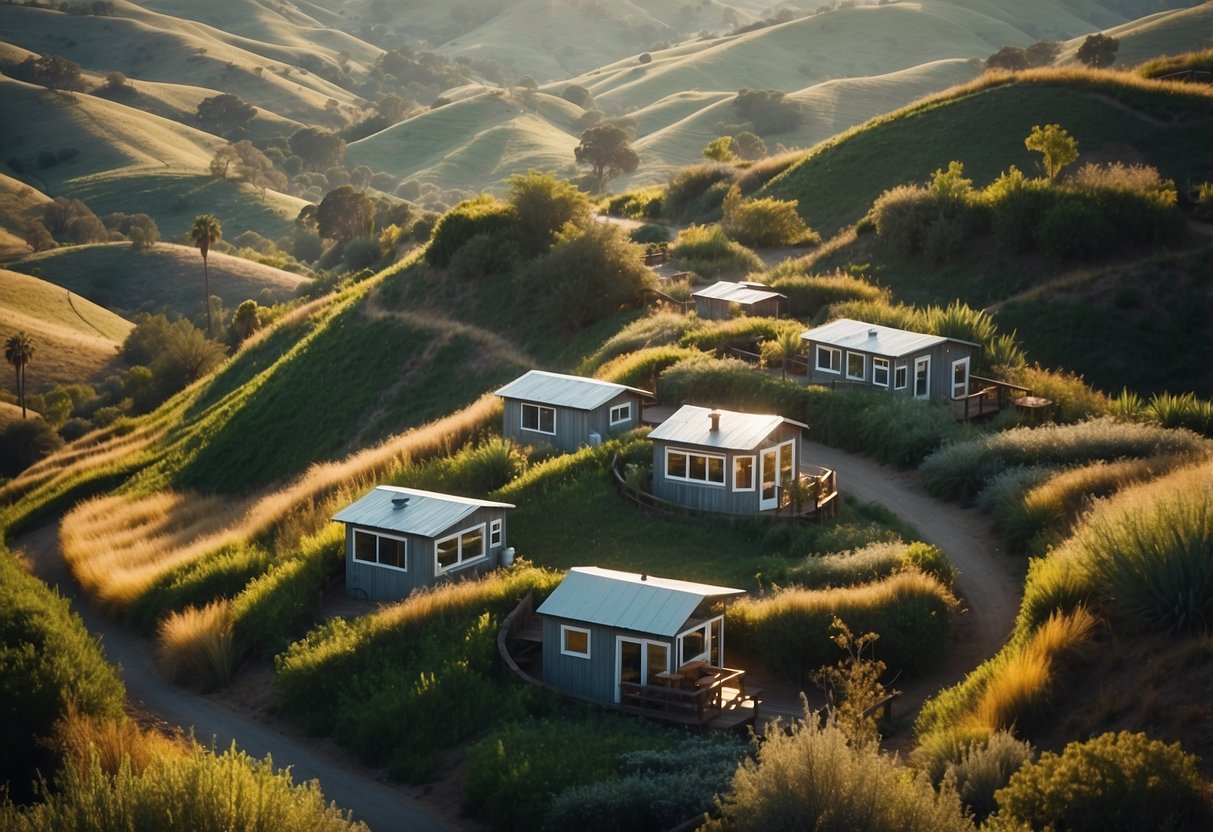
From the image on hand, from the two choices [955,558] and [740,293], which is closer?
[955,558]

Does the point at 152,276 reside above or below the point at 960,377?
below

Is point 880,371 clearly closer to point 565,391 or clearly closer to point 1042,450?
point 1042,450

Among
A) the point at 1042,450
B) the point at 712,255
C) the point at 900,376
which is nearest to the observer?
the point at 1042,450

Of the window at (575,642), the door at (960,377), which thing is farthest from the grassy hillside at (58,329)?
the window at (575,642)

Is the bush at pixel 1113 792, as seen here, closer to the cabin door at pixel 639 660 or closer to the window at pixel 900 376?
the cabin door at pixel 639 660

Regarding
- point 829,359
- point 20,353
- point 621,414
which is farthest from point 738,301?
point 20,353

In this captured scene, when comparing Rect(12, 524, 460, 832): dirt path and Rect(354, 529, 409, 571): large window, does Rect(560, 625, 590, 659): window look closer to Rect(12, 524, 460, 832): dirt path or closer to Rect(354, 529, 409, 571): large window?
Rect(12, 524, 460, 832): dirt path

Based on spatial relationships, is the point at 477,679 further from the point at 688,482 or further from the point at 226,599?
the point at 226,599

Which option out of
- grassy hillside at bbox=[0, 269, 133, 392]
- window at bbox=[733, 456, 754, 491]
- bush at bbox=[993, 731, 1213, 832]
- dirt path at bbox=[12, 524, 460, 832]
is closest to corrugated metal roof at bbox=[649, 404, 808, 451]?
window at bbox=[733, 456, 754, 491]
